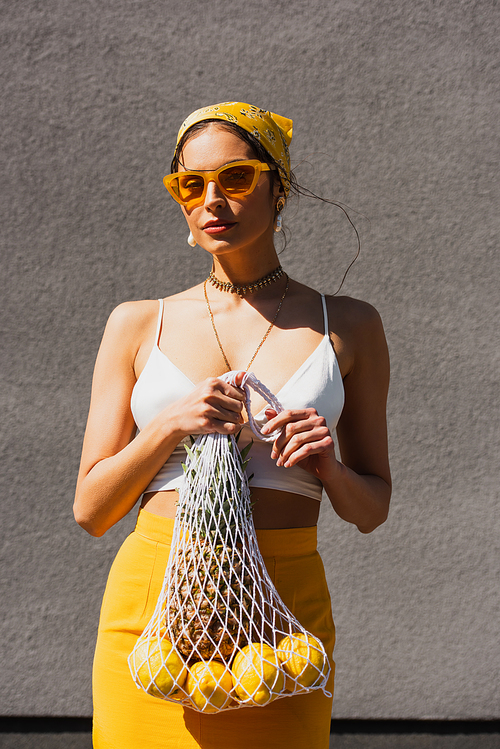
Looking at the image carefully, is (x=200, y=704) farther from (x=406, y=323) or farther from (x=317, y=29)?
(x=317, y=29)

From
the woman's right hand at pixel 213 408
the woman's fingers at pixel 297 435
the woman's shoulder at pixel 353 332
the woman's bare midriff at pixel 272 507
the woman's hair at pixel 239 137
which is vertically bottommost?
the woman's bare midriff at pixel 272 507

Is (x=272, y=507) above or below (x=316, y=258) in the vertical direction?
below

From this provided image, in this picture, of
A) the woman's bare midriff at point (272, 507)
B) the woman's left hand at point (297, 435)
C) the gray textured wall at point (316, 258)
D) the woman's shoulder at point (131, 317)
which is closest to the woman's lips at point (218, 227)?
the woman's shoulder at point (131, 317)

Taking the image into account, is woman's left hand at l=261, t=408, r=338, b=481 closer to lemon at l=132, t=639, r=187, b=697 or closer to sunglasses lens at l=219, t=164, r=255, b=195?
lemon at l=132, t=639, r=187, b=697

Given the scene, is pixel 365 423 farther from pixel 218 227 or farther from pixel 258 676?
pixel 258 676

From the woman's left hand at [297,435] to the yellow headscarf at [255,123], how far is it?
0.87 meters

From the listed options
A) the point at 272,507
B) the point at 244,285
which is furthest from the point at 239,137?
the point at 272,507

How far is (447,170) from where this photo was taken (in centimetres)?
386

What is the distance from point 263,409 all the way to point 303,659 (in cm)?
68

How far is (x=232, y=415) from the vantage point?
5.21 ft

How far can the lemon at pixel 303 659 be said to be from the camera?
144 centimetres

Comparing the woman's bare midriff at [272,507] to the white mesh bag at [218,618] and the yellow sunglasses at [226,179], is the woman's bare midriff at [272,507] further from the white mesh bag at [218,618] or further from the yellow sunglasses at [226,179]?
the yellow sunglasses at [226,179]

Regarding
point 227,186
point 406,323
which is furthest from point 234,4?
point 227,186

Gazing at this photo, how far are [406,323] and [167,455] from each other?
2.54 metres
